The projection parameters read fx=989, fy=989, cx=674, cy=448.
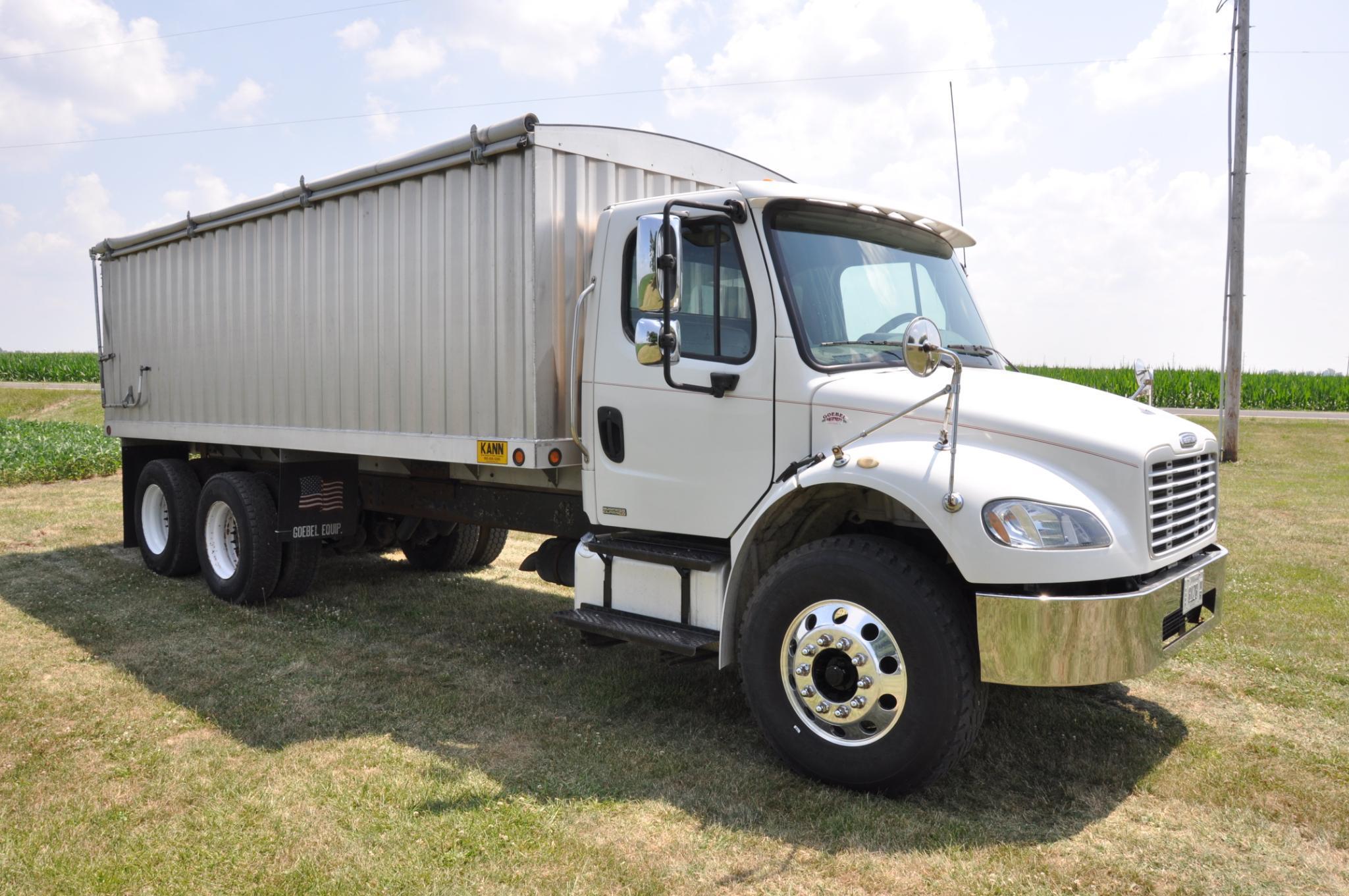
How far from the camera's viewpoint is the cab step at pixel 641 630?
15.4ft

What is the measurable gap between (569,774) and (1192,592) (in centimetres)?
284

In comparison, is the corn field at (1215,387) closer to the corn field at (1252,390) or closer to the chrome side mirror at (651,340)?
the corn field at (1252,390)

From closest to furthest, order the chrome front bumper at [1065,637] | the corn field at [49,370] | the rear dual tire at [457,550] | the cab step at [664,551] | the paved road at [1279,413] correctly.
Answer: the chrome front bumper at [1065,637]
the cab step at [664,551]
the rear dual tire at [457,550]
the paved road at [1279,413]
the corn field at [49,370]

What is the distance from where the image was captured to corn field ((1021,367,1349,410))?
101ft

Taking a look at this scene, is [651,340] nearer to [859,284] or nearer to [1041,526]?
[859,284]

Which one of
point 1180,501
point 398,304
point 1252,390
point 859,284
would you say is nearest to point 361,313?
point 398,304

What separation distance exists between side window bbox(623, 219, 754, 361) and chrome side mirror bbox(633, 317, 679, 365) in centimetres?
6

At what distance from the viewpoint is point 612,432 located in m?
5.20

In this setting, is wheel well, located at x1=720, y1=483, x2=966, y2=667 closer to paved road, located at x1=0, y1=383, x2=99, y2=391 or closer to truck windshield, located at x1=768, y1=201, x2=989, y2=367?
truck windshield, located at x1=768, y1=201, x2=989, y2=367

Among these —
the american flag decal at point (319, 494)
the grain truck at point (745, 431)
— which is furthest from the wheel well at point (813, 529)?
the american flag decal at point (319, 494)

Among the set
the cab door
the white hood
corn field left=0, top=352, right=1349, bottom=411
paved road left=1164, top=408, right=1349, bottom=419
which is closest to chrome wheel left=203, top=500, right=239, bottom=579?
the cab door

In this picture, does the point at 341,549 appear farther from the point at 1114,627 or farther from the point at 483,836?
the point at 1114,627

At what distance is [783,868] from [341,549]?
597cm

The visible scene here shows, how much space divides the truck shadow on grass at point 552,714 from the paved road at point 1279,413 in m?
22.9
